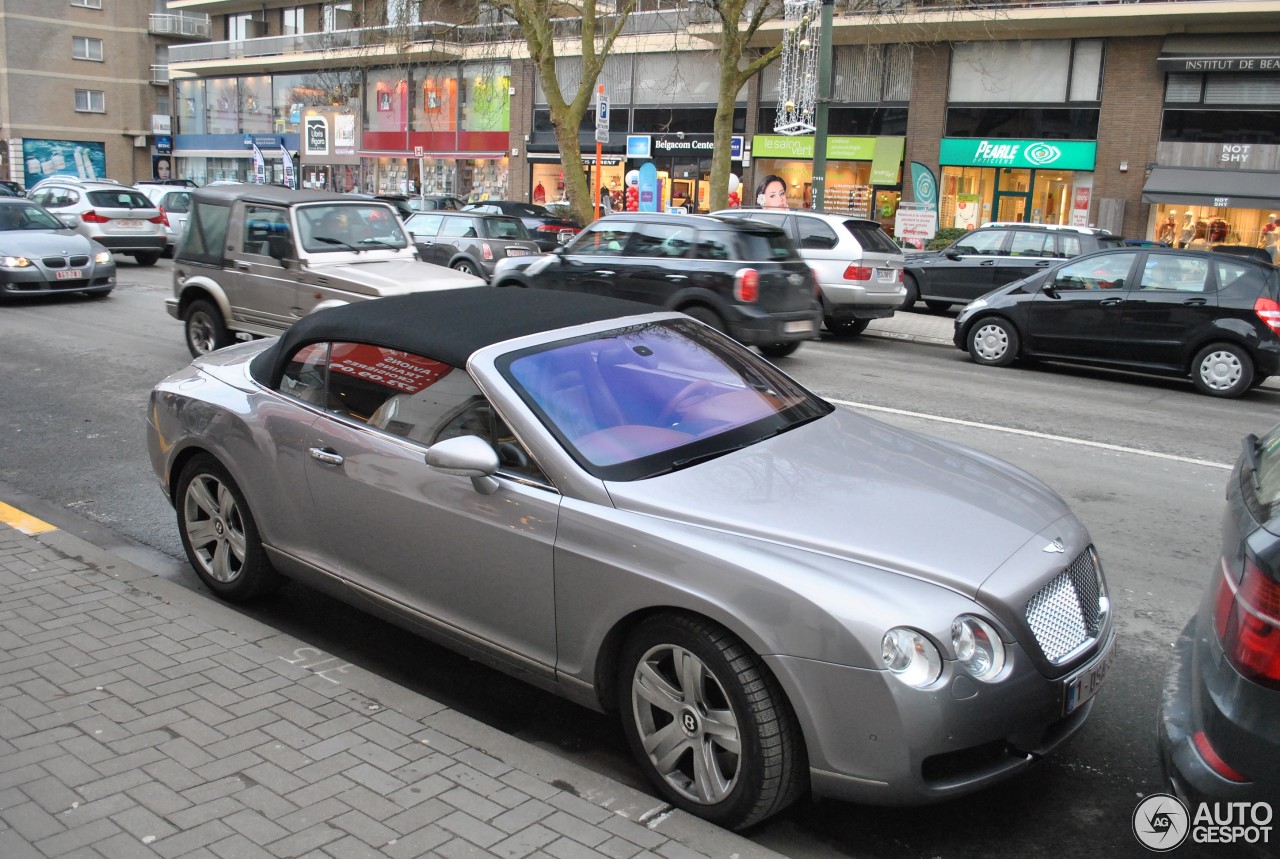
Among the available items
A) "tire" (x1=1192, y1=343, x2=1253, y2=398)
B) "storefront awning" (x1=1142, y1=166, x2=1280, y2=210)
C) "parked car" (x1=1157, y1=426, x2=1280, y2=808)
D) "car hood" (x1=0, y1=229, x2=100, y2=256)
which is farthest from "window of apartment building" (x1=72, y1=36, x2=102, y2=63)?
"parked car" (x1=1157, y1=426, x2=1280, y2=808)

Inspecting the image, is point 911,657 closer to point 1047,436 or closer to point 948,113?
point 1047,436

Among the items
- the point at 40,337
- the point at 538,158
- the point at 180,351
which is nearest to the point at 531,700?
the point at 180,351

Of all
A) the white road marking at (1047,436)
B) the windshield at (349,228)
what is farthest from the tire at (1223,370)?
the windshield at (349,228)

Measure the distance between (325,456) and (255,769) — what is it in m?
1.49

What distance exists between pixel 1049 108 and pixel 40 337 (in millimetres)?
→ 24712

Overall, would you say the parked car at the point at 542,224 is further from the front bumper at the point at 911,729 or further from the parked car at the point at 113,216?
the front bumper at the point at 911,729

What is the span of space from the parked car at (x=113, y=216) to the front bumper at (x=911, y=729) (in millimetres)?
22284

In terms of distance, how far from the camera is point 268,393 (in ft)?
16.3

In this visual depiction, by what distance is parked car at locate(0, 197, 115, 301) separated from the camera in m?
15.3

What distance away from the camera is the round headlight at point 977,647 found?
3139mm

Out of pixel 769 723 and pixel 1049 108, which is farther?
pixel 1049 108

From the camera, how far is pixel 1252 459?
3.55 meters

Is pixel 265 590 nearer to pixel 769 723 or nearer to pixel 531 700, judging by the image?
pixel 531 700

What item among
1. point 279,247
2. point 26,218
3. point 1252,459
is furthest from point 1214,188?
point 1252,459
